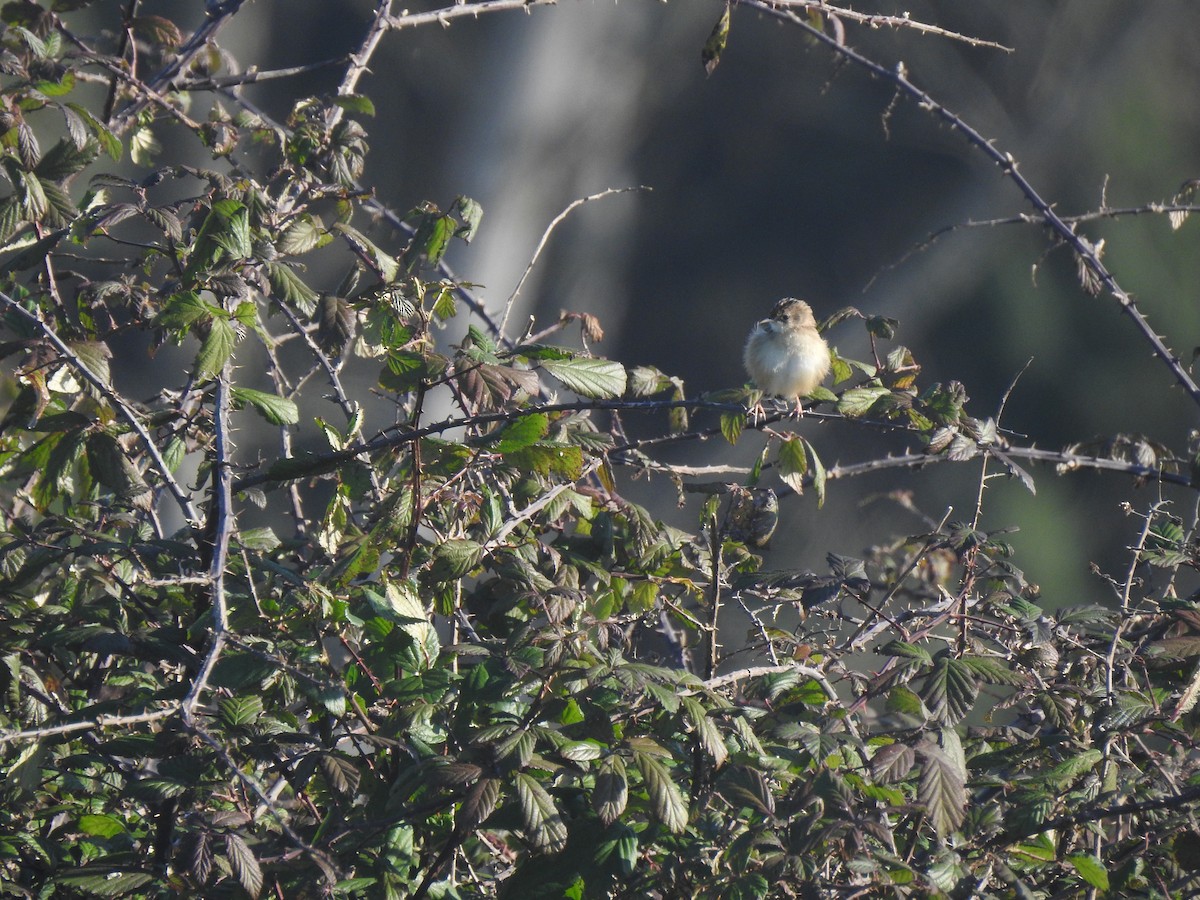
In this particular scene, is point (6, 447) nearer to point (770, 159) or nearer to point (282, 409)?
point (282, 409)

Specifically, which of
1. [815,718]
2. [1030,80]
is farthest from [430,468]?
[1030,80]

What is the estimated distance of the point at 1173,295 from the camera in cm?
586

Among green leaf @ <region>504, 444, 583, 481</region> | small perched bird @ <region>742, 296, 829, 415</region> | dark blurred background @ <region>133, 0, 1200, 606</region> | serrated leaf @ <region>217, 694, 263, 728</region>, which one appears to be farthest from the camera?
dark blurred background @ <region>133, 0, 1200, 606</region>

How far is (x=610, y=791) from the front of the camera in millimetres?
1663

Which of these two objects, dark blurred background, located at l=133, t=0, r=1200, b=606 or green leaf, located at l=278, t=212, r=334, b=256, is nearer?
green leaf, located at l=278, t=212, r=334, b=256

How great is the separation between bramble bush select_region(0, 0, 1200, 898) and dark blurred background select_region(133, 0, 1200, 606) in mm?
2819

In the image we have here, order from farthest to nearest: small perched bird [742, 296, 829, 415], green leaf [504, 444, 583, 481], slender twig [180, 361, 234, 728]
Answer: small perched bird [742, 296, 829, 415]
green leaf [504, 444, 583, 481]
slender twig [180, 361, 234, 728]

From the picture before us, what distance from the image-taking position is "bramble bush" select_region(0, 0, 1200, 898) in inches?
69.7

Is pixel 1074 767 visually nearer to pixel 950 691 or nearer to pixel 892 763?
pixel 950 691

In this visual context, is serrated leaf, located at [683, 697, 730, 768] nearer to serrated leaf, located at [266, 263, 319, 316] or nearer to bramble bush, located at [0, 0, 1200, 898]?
bramble bush, located at [0, 0, 1200, 898]

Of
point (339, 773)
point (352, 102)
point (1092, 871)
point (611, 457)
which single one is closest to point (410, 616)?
point (339, 773)

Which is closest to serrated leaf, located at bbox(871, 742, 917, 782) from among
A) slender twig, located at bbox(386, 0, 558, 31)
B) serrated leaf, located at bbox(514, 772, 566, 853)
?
serrated leaf, located at bbox(514, 772, 566, 853)

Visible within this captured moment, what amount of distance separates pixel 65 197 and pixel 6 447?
2.29 ft

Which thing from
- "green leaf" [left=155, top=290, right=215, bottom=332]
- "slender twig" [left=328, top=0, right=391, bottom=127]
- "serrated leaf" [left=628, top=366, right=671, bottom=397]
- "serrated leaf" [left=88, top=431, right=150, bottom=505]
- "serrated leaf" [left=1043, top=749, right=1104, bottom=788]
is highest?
"slender twig" [left=328, top=0, right=391, bottom=127]
